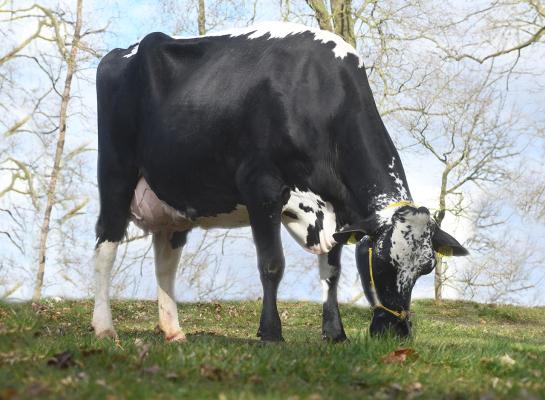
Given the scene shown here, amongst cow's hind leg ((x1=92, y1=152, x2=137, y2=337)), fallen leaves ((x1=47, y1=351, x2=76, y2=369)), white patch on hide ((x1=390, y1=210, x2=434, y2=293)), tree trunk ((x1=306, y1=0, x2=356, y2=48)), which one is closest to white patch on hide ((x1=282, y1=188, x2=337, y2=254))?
white patch on hide ((x1=390, y1=210, x2=434, y2=293))

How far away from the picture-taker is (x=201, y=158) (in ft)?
30.1

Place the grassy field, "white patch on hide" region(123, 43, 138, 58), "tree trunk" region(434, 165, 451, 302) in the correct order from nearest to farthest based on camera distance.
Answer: the grassy field, "white patch on hide" region(123, 43, 138, 58), "tree trunk" region(434, 165, 451, 302)

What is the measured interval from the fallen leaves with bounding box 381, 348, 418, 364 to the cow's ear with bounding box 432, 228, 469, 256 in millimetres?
1540

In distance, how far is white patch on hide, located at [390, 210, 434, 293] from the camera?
7.50 m

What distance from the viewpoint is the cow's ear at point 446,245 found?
7797 mm

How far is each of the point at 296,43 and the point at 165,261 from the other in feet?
11.4

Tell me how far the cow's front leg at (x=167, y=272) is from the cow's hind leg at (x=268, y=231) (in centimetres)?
228

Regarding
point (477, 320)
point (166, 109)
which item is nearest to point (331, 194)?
point (166, 109)

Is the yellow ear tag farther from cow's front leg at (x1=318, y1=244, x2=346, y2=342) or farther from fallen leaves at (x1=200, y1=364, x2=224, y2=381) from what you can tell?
fallen leaves at (x1=200, y1=364, x2=224, y2=381)

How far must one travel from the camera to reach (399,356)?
251 inches

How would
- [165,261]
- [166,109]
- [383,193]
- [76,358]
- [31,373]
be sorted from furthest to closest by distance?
1. [165,261]
2. [166,109]
3. [383,193]
4. [76,358]
5. [31,373]

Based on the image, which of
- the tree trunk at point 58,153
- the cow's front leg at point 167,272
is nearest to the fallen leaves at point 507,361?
the cow's front leg at point 167,272

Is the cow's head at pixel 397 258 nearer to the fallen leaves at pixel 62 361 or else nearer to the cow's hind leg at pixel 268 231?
the cow's hind leg at pixel 268 231

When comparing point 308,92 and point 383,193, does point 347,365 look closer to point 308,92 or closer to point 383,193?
point 383,193
